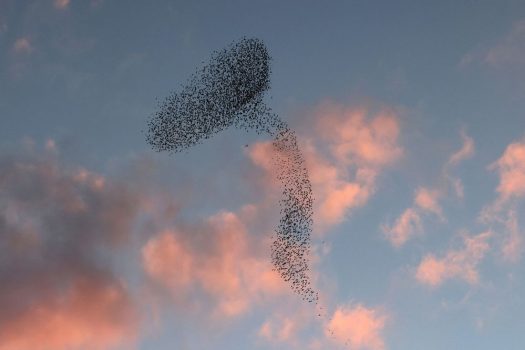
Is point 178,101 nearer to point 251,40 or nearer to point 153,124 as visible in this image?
point 153,124

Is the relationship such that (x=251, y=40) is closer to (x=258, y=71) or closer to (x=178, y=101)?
(x=258, y=71)

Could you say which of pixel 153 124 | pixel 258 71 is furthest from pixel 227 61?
pixel 153 124

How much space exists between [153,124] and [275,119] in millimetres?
16157

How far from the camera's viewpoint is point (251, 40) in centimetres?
9631

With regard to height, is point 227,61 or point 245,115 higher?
point 227,61

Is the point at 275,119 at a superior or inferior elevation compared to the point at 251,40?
inferior

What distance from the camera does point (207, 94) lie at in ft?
312

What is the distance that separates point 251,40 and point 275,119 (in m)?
11.2

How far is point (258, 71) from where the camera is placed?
95875mm

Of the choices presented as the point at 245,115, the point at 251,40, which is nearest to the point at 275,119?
the point at 245,115

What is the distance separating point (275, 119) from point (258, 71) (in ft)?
22.4

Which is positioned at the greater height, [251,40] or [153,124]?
[251,40]

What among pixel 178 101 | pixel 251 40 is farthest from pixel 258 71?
pixel 178 101

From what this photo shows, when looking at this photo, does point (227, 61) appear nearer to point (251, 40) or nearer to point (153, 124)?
point (251, 40)
